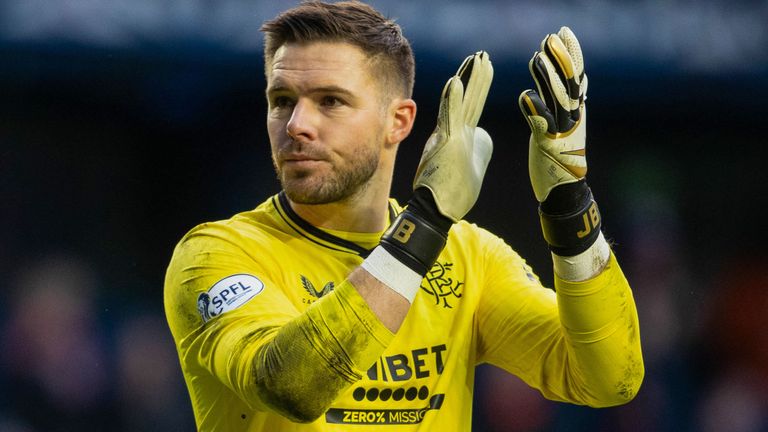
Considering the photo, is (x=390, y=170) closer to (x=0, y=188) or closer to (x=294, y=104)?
(x=294, y=104)

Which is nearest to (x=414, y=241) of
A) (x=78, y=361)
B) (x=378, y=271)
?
(x=378, y=271)

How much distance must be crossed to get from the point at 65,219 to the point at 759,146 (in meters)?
4.48

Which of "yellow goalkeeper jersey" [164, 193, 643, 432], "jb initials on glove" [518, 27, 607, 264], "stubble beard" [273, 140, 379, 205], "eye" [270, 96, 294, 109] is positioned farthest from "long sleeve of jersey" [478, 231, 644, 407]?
"eye" [270, 96, 294, 109]

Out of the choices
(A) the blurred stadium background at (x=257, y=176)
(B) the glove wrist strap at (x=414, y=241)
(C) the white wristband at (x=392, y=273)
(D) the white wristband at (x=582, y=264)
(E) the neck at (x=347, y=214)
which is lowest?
(A) the blurred stadium background at (x=257, y=176)

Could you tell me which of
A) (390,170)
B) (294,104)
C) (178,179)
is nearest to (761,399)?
(178,179)

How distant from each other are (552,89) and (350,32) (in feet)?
2.17

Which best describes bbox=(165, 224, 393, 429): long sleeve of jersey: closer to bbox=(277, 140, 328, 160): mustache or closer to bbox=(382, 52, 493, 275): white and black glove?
bbox=(382, 52, 493, 275): white and black glove

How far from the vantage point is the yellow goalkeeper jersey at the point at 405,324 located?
2.53m

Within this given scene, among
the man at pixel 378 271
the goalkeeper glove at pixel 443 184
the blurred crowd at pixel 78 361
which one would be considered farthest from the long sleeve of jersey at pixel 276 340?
the blurred crowd at pixel 78 361

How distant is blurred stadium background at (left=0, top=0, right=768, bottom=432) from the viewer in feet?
19.9

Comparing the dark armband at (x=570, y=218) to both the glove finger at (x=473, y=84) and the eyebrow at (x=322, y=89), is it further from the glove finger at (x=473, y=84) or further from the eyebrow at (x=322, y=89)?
the eyebrow at (x=322, y=89)

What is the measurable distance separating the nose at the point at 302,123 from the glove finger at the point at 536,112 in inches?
21.7

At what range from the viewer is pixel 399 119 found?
308 centimetres

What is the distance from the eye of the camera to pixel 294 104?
2840 millimetres
